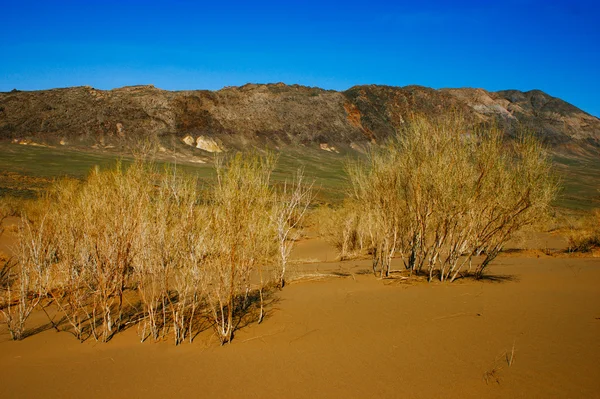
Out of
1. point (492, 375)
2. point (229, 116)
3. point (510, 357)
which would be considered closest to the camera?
point (492, 375)

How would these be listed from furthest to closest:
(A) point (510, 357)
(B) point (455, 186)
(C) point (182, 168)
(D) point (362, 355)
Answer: (C) point (182, 168) < (B) point (455, 186) < (D) point (362, 355) < (A) point (510, 357)

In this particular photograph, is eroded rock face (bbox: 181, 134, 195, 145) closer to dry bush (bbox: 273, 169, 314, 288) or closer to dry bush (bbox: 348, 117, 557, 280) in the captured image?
dry bush (bbox: 273, 169, 314, 288)

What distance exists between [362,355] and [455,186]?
14.7 feet

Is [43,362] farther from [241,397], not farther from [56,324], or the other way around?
[241,397]

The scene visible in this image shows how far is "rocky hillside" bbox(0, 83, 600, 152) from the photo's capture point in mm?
78562

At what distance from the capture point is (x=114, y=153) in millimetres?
73312

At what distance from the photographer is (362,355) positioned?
15.9 feet

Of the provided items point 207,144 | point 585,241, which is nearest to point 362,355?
point 585,241

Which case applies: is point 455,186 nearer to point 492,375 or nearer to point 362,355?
point 362,355

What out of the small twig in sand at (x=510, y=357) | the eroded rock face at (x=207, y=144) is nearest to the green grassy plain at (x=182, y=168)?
the eroded rock face at (x=207, y=144)

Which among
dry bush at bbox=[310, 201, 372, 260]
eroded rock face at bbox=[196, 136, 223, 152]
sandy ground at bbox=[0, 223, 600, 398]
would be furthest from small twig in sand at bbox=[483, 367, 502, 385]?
eroded rock face at bbox=[196, 136, 223, 152]

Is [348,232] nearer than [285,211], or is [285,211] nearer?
[285,211]

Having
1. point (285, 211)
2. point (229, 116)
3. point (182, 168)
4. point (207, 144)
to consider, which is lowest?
point (285, 211)

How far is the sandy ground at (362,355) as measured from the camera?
407 centimetres
